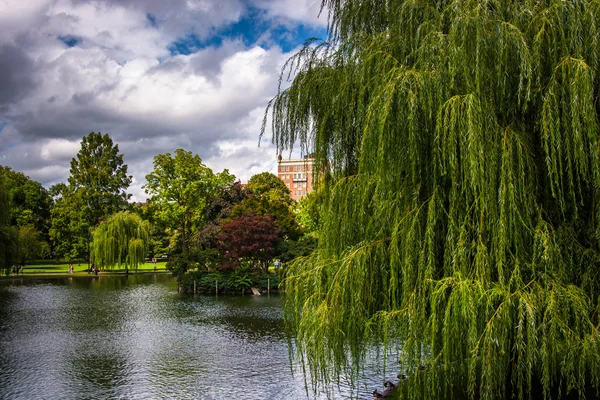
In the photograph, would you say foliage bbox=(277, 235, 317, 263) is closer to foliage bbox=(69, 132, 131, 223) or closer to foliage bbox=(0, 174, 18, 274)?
foliage bbox=(0, 174, 18, 274)

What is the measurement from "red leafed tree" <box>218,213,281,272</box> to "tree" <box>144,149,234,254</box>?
9753mm

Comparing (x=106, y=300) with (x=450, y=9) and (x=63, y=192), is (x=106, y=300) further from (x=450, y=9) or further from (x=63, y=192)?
(x=63, y=192)

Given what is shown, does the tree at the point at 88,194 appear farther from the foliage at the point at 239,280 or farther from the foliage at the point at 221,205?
the foliage at the point at 239,280

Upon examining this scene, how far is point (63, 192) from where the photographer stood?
48.8m

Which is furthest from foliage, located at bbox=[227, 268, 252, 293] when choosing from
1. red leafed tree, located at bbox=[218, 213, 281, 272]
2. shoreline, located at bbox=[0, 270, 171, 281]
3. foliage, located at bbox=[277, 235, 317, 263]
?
shoreline, located at bbox=[0, 270, 171, 281]

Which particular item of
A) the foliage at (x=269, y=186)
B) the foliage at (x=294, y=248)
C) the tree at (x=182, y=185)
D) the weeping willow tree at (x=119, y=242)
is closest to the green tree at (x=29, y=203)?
the weeping willow tree at (x=119, y=242)

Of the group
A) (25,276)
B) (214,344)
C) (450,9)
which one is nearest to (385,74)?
(450,9)

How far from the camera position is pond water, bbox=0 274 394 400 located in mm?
10633

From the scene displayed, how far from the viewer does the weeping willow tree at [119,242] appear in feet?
133

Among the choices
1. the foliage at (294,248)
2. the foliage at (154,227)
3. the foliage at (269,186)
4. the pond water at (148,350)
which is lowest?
the pond water at (148,350)

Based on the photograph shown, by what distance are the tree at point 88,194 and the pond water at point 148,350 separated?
20.5 meters

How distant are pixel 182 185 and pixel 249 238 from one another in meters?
12.5

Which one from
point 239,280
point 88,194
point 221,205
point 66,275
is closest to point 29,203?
point 88,194

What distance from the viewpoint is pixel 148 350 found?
47.9ft
